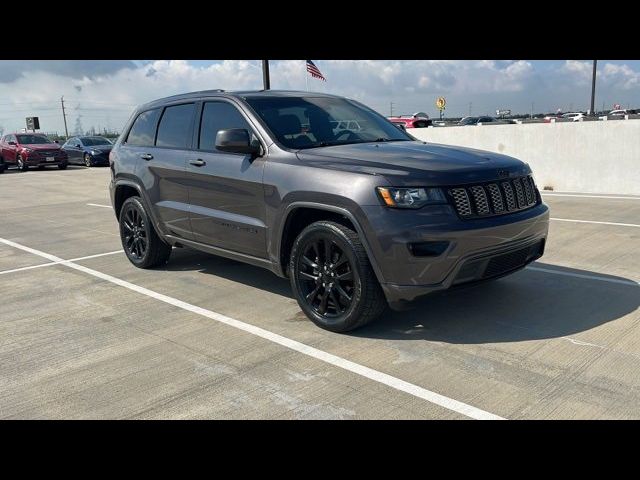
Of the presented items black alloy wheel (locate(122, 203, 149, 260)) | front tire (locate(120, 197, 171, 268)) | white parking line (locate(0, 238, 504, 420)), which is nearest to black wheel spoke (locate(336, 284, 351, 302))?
white parking line (locate(0, 238, 504, 420))

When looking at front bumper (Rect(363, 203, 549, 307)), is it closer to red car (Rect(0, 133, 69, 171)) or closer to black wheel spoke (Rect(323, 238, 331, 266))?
black wheel spoke (Rect(323, 238, 331, 266))

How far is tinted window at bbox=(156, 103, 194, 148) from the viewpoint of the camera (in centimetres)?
584

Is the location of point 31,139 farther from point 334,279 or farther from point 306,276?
point 334,279

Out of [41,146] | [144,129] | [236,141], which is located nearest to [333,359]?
[236,141]

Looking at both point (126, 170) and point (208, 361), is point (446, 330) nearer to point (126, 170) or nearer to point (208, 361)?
point (208, 361)

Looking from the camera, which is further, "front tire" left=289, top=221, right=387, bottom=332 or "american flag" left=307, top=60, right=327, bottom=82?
"american flag" left=307, top=60, right=327, bottom=82

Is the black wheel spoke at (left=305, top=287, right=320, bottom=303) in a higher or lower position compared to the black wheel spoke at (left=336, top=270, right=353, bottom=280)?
lower

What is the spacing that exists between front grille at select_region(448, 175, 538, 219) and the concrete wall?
8.87 m

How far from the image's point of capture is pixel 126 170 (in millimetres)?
6617

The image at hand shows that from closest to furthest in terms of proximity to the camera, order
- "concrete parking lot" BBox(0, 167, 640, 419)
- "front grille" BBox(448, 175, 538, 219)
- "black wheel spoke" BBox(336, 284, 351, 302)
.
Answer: "concrete parking lot" BBox(0, 167, 640, 419) → "front grille" BBox(448, 175, 538, 219) → "black wheel spoke" BBox(336, 284, 351, 302)

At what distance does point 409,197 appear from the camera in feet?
13.0
